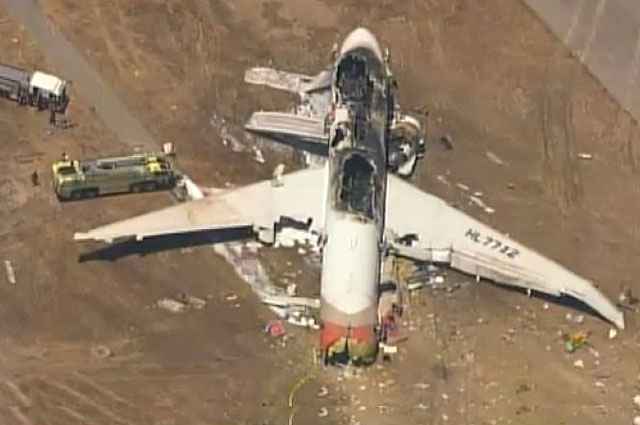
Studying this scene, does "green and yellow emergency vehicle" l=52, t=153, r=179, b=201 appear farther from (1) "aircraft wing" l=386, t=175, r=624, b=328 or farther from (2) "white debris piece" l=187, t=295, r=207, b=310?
(1) "aircraft wing" l=386, t=175, r=624, b=328

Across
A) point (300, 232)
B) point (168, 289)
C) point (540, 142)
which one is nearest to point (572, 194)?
point (540, 142)

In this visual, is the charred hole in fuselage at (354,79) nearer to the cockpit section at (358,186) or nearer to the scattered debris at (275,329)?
the cockpit section at (358,186)

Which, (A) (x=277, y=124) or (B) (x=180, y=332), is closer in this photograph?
(B) (x=180, y=332)

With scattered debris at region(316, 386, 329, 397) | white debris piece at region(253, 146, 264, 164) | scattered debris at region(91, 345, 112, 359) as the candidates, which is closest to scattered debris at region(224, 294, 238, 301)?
scattered debris at region(91, 345, 112, 359)

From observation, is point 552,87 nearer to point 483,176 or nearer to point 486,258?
point 483,176

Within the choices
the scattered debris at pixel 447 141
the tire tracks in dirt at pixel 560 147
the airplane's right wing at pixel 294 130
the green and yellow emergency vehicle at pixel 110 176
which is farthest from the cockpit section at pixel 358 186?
the tire tracks in dirt at pixel 560 147

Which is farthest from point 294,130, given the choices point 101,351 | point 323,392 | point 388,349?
point 323,392
